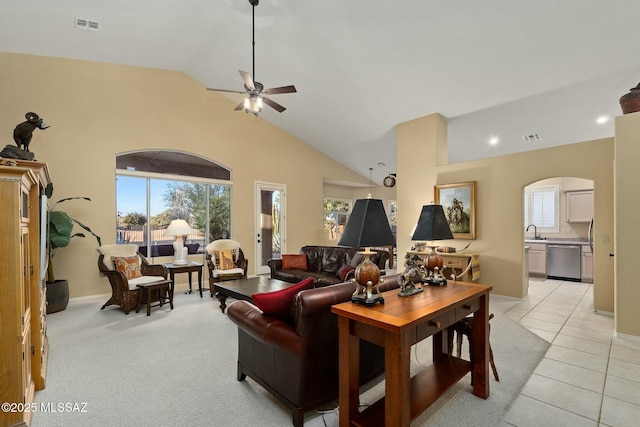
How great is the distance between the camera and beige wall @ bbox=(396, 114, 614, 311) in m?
4.06

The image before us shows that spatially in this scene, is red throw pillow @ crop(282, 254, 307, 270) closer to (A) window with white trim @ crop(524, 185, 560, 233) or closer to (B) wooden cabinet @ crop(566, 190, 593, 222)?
(A) window with white trim @ crop(524, 185, 560, 233)

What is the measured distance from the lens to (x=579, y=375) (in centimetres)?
253

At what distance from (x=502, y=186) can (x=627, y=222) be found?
1.77 m

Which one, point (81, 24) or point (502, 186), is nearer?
point (81, 24)

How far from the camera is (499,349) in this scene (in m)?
3.05

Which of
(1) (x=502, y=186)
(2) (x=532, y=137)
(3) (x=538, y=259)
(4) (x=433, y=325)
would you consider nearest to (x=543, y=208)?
(3) (x=538, y=259)

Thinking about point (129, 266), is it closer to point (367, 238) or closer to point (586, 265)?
point (367, 238)

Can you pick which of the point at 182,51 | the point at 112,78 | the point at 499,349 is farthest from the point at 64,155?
the point at 499,349

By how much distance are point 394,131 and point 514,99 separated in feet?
7.35

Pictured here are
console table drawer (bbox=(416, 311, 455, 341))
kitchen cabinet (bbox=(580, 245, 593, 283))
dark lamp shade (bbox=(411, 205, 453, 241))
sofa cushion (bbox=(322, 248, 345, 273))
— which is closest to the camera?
console table drawer (bbox=(416, 311, 455, 341))

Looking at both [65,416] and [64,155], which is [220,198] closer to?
[64,155]

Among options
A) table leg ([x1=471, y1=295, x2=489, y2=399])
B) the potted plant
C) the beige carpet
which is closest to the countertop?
the beige carpet

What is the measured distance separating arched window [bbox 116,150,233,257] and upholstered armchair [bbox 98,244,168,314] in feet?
3.10

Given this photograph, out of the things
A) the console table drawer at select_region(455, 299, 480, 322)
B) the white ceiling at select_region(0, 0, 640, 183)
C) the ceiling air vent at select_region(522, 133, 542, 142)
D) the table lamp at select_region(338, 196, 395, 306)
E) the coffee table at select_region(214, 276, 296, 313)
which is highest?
the white ceiling at select_region(0, 0, 640, 183)
